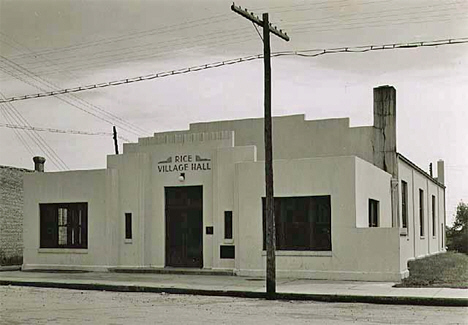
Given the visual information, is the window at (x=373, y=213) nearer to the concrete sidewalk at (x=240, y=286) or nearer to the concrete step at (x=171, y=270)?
the concrete sidewalk at (x=240, y=286)

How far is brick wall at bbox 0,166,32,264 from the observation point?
113 feet

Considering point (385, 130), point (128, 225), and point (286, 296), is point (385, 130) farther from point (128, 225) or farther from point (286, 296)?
point (286, 296)

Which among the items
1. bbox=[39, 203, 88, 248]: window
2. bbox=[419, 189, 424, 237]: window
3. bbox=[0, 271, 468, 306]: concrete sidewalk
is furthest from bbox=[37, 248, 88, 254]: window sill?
bbox=[419, 189, 424, 237]: window

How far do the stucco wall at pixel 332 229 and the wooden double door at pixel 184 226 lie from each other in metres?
2.08

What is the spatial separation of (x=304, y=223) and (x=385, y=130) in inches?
275

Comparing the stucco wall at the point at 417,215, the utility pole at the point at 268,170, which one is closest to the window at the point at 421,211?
the stucco wall at the point at 417,215

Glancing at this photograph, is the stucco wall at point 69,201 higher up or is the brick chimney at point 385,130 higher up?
the brick chimney at point 385,130

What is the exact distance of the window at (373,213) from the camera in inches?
985

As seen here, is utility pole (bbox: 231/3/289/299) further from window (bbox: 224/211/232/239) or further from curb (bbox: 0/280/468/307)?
window (bbox: 224/211/232/239)

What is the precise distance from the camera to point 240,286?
783 inches

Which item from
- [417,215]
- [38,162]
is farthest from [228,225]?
[417,215]

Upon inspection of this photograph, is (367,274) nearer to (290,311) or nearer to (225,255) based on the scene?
(225,255)

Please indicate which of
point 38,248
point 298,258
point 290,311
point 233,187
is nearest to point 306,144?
point 233,187

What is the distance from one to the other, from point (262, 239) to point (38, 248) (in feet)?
30.8
